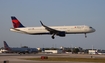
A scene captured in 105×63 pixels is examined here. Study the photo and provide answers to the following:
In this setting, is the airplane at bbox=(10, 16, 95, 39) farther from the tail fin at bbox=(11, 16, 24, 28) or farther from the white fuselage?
the tail fin at bbox=(11, 16, 24, 28)

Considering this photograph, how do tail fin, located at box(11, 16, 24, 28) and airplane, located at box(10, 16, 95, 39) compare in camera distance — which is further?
tail fin, located at box(11, 16, 24, 28)

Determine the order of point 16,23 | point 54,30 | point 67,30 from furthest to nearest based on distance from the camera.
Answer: point 16,23 < point 54,30 < point 67,30

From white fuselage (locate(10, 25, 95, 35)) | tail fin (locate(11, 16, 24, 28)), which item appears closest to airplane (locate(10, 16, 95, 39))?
white fuselage (locate(10, 25, 95, 35))

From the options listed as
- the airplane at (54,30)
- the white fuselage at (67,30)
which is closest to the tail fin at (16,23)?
the airplane at (54,30)

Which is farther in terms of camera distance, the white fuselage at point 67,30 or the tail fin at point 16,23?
the tail fin at point 16,23

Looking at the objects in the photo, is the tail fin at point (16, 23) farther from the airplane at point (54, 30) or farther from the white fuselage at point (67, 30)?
the white fuselage at point (67, 30)

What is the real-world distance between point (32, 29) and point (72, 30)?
45.6ft

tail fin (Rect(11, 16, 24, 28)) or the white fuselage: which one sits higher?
tail fin (Rect(11, 16, 24, 28))

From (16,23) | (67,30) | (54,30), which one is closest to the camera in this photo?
(67,30)

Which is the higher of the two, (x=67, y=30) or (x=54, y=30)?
(x=54, y=30)

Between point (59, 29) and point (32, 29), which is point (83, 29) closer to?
point (59, 29)

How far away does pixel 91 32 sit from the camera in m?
77.6

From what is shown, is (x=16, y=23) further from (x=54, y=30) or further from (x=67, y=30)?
(x=67, y=30)

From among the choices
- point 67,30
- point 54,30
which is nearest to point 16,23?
point 54,30
